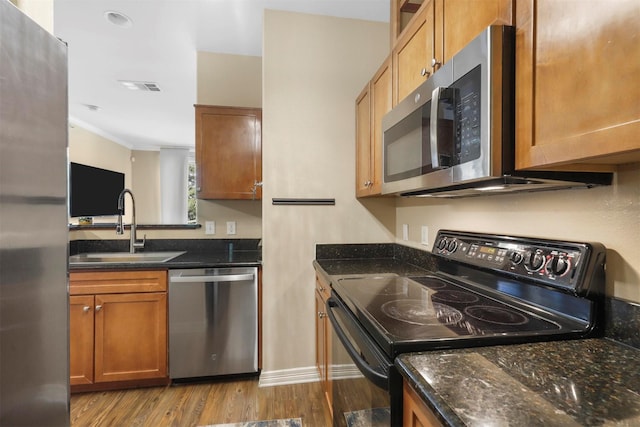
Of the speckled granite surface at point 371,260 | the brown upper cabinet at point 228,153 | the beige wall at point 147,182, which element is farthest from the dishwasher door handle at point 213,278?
the beige wall at point 147,182

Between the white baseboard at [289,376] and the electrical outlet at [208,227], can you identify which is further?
the electrical outlet at [208,227]

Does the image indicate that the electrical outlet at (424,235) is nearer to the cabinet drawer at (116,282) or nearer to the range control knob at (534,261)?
the range control knob at (534,261)

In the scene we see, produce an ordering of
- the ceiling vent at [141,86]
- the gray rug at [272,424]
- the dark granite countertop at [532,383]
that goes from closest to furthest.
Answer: the dark granite countertop at [532,383], the gray rug at [272,424], the ceiling vent at [141,86]

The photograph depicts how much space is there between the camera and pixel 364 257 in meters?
2.24

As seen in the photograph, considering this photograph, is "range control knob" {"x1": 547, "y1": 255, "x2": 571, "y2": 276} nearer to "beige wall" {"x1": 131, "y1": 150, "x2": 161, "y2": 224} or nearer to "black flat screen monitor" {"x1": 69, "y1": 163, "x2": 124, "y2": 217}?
"black flat screen monitor" {"x1": 69, "y1": 163, "x2": 124, "y2": 217}

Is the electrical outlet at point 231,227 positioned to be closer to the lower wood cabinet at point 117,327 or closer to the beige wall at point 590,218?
the lower wood cabinet at point 117,327

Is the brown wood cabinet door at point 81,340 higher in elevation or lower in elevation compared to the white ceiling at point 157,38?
lower

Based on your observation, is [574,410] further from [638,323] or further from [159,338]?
[159,338]

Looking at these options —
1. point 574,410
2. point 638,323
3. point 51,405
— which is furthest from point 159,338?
point 638,323

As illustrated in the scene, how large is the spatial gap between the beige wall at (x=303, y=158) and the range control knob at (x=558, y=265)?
1.38 m

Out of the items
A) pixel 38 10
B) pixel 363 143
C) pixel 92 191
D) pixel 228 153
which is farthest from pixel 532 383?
pixel 92 191

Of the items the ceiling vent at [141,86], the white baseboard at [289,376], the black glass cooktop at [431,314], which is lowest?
the white baseboard at [289,376]

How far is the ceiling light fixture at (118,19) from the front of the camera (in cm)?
219

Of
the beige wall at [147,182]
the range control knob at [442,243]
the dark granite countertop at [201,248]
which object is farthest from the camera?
the beige wall at [147,182]
